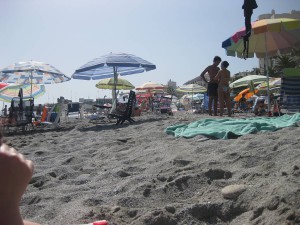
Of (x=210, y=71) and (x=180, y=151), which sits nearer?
(x=180, y=151)

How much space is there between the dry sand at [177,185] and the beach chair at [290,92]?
4.12 metres

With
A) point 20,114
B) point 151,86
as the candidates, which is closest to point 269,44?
point 20,114

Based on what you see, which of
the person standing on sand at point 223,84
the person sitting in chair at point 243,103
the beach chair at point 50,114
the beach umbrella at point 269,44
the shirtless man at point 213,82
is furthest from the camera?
the person sitting in chair at point 243,103

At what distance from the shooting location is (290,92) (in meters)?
7.39

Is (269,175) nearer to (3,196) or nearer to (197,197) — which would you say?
(197,197)

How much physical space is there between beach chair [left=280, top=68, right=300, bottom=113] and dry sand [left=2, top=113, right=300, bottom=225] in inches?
162

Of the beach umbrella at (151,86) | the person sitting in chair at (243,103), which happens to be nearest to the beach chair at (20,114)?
the person sitting in chair at (243,103)

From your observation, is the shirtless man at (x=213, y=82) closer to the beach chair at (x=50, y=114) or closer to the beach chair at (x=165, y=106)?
the beach chair at (x=50, y=114)

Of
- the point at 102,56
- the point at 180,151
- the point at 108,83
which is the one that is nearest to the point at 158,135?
the point at 180,151

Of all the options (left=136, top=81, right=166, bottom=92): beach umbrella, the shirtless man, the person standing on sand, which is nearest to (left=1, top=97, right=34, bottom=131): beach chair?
the shirtless man

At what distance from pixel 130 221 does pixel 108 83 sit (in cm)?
1553

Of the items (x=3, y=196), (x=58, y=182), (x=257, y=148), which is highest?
(x=3, y=196)

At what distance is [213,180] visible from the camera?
2375 mm

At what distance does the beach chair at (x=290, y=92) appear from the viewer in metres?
7.29
